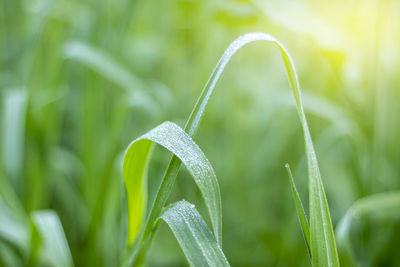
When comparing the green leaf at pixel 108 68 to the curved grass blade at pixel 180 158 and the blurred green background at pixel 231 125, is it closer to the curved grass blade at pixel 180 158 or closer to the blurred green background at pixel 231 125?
the blurred green background at pixel 231 125

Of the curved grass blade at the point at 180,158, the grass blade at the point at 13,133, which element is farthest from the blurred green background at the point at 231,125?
the curved grass blade at the point at 180,158

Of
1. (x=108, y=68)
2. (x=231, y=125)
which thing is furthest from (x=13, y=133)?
(x=231, y=125)

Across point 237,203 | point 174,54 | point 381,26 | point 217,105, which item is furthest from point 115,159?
point 174,54

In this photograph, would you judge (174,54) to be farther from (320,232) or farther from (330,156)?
(320,232)

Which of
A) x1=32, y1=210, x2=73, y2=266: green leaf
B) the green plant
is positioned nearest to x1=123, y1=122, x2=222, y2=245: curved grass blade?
the green plant

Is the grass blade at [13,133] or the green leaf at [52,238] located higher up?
the grass blade at [13,133]

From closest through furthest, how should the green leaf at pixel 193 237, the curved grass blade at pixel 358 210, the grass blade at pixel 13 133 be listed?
the green leaf at pixel 193 237
the curved grass blade at pixel 358 210
the grass blade at pixel 13 133
